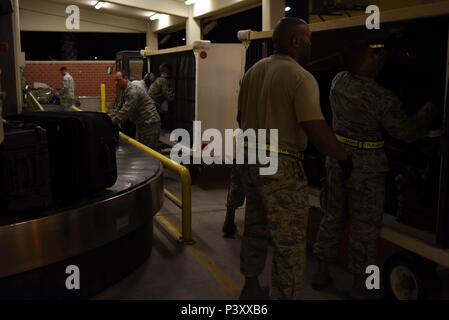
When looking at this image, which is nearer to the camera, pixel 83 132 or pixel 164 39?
pixel 83 132

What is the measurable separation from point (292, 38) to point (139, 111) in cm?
516

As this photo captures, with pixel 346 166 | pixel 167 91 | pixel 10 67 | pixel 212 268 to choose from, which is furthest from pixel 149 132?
pixel 346 166

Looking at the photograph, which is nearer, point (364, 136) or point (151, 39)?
point (364, 136)

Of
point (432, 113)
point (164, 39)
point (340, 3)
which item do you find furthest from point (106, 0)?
point (432, 113)

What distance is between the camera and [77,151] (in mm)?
3678

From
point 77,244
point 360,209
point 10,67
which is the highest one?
point 10,67

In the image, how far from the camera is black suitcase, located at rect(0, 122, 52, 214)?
3227 mm

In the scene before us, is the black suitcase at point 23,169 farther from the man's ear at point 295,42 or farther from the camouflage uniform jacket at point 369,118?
the camouflage uniform jacket at point 369,118

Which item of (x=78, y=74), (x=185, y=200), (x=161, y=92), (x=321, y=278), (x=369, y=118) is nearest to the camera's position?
(x=369, y=118)

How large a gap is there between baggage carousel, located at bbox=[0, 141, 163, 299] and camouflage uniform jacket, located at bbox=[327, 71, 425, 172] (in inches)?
71.4

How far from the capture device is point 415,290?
3344 millimetres

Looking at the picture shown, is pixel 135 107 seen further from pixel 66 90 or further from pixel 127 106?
pixel 66 90

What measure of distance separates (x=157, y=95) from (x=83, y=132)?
5538 mm
